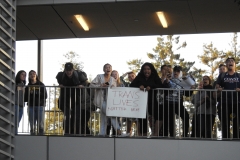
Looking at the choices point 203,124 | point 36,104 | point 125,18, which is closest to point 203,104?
point 203,124

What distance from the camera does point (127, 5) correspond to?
→ 56.5ft

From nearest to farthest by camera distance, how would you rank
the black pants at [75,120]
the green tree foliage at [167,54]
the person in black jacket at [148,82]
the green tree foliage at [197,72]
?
the person in black jacket at [148,82] → the black pants at [75,120] → the green tree foliage at [197,72] → the green tree foliage at [167,54]

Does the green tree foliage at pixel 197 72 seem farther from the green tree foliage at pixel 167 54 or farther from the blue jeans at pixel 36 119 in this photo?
the blue jeans at pixel 36 119

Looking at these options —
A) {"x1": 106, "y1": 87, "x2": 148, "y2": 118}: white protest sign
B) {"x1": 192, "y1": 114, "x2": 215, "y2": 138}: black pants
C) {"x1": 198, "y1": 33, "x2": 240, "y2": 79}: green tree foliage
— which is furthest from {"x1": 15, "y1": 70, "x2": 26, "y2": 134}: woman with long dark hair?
{"x1": 198, "y1": 33, "x2": 240, "y2": 79}: green tree foliage

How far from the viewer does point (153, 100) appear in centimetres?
1572

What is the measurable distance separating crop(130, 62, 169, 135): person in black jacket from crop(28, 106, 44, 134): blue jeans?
2.14 m

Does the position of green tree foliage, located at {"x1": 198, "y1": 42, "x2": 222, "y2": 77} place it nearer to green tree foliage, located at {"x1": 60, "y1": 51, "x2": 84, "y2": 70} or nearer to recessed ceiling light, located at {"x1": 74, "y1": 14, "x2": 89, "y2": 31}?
green tree foliage, located at {"x1": 60, "y1": 51, "x2": 84, "y2": 70}

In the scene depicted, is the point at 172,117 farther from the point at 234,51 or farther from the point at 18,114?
the point at 234,51

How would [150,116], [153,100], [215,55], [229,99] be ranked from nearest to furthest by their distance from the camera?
[229,99]
[153,100]
[150,116]
[215,55]

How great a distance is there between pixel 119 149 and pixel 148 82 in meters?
1.54

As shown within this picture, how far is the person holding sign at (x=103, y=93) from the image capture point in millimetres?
15906

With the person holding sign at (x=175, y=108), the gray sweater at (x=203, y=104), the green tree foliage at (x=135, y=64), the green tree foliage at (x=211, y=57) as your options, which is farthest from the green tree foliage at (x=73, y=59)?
the gray sweater at (x=203, y=104)

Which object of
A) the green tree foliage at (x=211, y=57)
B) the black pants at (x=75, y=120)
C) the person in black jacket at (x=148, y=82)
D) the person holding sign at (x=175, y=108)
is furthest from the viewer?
the green tree foliage at (x=211, y=57)

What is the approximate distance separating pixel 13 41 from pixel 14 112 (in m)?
1.59
